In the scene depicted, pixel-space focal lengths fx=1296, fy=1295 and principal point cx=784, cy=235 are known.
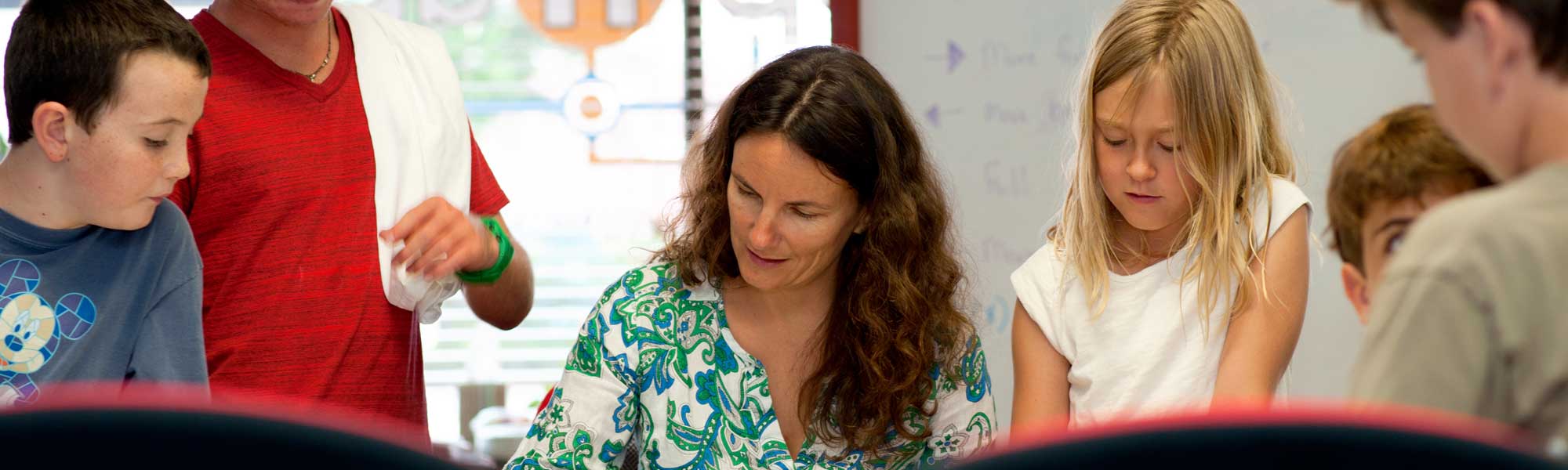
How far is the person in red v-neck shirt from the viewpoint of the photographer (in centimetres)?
143

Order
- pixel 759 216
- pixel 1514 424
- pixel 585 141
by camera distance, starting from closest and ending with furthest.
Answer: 1. pixel 1514 424
2. pixel 759 216
3. pixel 585 141

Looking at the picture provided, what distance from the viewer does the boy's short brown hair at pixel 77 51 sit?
1.21m

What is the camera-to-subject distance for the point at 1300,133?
248 cm

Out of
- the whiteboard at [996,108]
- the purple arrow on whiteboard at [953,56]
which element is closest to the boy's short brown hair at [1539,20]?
the whiteboard at [996,108]

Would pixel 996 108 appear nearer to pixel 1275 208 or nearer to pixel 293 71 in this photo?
pixel 1275 208

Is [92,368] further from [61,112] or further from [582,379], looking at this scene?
[582,379]

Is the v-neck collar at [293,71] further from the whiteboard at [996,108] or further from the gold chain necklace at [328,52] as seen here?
the whiteboard at [996,108]

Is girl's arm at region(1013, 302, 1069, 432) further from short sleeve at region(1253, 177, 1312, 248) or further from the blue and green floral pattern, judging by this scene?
short sleeve at region(1253, 177, 1312, 248)

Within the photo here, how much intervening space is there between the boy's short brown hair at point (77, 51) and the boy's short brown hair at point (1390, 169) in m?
1.04

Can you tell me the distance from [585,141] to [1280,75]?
1.55 meters

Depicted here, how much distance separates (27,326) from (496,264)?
448 millimetres

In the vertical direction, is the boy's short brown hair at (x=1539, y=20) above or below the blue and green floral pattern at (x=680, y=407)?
above

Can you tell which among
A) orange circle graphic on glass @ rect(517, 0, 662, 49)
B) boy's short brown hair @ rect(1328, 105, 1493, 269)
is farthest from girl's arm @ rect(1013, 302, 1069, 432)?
orange circle graphic on glass @ rect(517, 0, 662, 49)

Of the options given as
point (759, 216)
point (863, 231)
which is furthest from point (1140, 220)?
point (759, 216)
